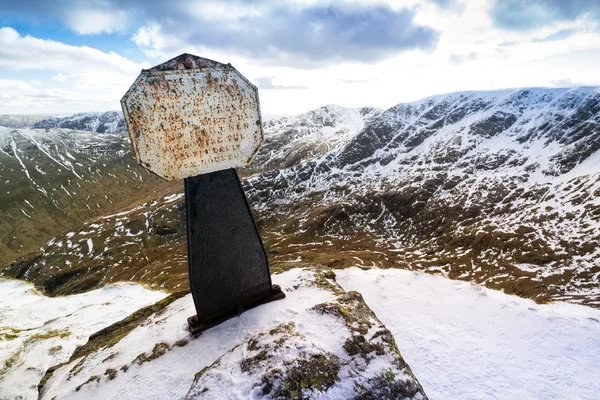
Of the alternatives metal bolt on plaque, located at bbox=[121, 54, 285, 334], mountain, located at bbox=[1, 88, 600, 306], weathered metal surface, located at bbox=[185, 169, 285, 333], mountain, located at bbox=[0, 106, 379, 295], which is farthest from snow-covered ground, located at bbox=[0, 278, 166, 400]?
mountain, located at bbox=[0, 106, 379, 295]

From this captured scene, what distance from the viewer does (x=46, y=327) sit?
22.1 m

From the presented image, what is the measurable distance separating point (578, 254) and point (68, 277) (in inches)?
4963

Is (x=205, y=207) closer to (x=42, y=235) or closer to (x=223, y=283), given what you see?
(x=223, y=283)

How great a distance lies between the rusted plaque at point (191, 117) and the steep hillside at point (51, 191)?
507 ft

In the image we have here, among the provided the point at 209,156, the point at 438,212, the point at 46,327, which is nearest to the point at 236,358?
the point at 209,156

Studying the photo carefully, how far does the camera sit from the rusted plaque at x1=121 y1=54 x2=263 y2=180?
7008mm

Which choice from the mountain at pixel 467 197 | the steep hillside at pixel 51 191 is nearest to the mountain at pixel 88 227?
the steep hillside at pixel 51 191

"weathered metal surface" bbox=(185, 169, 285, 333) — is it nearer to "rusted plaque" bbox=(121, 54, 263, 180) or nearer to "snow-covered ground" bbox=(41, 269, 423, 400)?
"snow-covered ground" bbox=(41, 269, 423, 400)

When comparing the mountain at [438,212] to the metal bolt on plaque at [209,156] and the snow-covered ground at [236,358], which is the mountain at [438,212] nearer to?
the snow-covered ground at [236,358]

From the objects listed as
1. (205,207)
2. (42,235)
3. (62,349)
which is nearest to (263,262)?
(205,207)

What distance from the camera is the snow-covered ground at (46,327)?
1461 cm

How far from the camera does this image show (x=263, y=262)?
32.9 ft

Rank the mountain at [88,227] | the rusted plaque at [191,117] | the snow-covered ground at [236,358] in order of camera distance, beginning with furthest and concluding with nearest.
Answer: the mountain at [88,227]
the rusted plaque at [191,117]
the snow-covered ground at [236,358]

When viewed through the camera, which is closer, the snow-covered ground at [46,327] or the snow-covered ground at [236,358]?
the snow-covered ground at [236,358]
